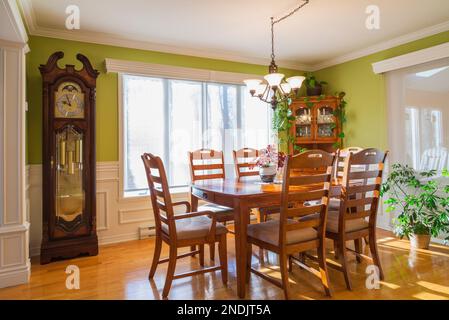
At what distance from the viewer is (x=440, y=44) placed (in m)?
3.33

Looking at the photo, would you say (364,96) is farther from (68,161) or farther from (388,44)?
(68,161)

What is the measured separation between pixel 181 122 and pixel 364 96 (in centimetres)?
258

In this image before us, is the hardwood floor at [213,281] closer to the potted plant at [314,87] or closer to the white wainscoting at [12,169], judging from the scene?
the white wainscoting at [12,169]

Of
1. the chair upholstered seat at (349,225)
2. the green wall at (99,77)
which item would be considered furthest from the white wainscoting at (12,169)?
the chair upholstered seat at (349,225)

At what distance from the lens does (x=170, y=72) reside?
12.7 feet

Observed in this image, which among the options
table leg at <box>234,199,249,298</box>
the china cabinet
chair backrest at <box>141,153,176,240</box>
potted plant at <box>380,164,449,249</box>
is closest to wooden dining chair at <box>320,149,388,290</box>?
table leg at <box>234,199,249,298</box>

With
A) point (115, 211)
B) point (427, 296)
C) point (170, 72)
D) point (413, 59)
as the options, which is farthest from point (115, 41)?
point (427, 296)

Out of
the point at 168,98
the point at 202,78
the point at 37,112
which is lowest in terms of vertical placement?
the point at 37,112

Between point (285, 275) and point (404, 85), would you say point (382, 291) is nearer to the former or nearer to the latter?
point (285, 275)

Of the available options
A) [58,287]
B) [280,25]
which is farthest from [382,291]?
[280,25]

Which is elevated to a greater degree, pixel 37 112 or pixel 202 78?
pixel 202 78

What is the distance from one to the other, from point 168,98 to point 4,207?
222 centimetres

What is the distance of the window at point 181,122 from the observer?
378 centimetres

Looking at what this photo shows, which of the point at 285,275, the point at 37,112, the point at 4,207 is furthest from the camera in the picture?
the point at 37,112
